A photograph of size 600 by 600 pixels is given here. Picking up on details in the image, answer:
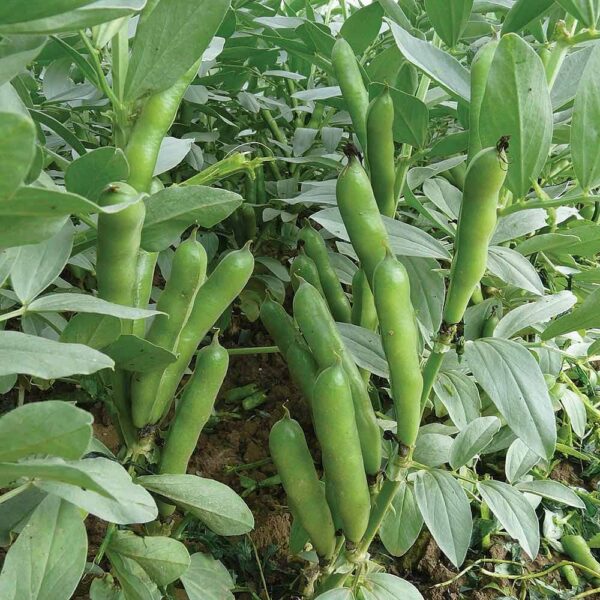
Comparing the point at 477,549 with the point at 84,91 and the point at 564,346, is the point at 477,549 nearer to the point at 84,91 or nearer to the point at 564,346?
the point at 564,346

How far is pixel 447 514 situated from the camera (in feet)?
2.16

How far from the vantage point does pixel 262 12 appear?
118 cm

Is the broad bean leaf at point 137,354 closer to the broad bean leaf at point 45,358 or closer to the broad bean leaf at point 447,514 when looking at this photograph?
the broad bean leaf at point 45,358

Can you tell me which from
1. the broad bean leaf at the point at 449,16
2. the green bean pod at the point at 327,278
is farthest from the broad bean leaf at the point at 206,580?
the broad bean leaf at the point at 449,16

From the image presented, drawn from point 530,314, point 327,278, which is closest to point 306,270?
point 327,278

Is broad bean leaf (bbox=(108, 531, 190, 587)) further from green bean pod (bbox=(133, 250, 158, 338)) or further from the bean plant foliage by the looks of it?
green bean pod (bbox=(133, 250, 158, 338))

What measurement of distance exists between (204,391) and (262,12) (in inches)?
31.2

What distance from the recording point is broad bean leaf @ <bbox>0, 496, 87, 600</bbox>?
1.62ft

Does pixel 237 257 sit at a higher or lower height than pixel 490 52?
lower

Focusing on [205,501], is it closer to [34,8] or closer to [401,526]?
[401,526]

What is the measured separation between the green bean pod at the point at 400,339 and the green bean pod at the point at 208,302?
146 mm

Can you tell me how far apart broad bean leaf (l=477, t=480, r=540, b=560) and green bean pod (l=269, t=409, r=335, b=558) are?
0.19 m

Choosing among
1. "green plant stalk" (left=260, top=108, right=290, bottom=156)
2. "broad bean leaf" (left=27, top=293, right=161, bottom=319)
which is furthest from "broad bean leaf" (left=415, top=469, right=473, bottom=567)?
"green plant stalk" (left=260, top=108, right=290, bottom=156)

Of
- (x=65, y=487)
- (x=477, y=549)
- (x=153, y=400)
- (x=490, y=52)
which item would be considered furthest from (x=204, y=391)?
(x=477, y=549)
